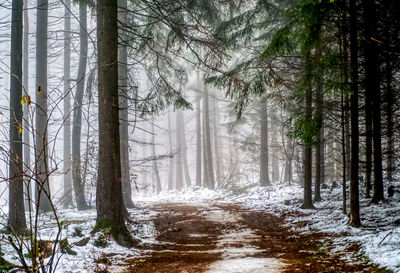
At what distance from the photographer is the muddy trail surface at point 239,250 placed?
15.0ft

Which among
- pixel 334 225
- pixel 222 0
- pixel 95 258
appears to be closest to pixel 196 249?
pixel 95 258

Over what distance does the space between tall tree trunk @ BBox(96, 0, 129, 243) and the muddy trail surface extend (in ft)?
3.58

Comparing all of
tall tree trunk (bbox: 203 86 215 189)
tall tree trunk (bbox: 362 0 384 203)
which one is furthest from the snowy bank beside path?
tall tree trunk (bbox: 203 86 215 189)

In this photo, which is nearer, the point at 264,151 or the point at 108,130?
the point at 108,130

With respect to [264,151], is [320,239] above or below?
below

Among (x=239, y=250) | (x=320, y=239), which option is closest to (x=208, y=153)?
(x=320, y=239)

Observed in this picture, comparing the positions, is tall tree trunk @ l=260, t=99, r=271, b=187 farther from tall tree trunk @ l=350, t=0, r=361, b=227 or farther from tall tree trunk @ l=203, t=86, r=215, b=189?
tall tree trunk @ l=350, t=0, r=361, b=227

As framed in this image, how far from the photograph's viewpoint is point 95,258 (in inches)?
206

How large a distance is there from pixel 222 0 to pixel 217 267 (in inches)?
349

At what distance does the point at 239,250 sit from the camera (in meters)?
5.97

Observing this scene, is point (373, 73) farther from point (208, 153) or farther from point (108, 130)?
point (208, 153)

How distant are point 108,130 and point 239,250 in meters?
3.79

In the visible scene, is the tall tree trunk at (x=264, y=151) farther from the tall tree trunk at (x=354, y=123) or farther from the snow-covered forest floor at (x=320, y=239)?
the tall tree trunk at (x=354, y=123)

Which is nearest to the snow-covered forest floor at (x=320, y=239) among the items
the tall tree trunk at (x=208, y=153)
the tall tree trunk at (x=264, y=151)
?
the tall tree trunk at (x=264, y=151)
